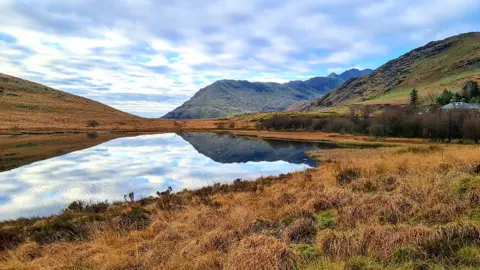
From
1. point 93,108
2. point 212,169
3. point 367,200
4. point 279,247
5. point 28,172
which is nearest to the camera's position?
point 279,247

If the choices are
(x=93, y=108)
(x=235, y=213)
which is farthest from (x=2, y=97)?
(x=235, y=213)

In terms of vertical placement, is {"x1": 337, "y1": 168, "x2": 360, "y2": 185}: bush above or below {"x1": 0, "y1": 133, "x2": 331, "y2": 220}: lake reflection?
above

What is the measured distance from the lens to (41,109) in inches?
5276

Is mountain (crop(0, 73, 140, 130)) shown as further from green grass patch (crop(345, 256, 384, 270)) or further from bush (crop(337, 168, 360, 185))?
green grass patch (crop(345, 256, 384, 270))

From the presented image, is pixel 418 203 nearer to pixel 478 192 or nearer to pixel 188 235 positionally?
pixel 478 192

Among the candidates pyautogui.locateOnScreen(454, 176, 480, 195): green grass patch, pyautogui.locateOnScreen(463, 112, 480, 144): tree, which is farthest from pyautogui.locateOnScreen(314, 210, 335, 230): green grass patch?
pyautogui.locateOnScreen(463, 112, 480, 144): tree

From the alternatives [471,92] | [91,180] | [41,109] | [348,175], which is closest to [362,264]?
[348,175]

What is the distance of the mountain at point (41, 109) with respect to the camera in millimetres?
113188

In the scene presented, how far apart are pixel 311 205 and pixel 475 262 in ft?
16.4

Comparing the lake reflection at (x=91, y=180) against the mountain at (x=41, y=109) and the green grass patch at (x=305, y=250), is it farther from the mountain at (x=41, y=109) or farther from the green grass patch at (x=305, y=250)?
the mountain at (x=41, y=109)

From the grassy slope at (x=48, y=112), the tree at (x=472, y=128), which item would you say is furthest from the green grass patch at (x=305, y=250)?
the grassy slope at (x=48, y=112)

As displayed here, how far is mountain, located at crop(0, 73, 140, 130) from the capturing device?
113m

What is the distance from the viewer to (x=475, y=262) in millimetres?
5266

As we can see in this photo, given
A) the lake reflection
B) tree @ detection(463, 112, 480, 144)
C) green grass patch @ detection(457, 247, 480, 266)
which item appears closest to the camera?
green grass patch @ detection(457, 247, 480, 266)
